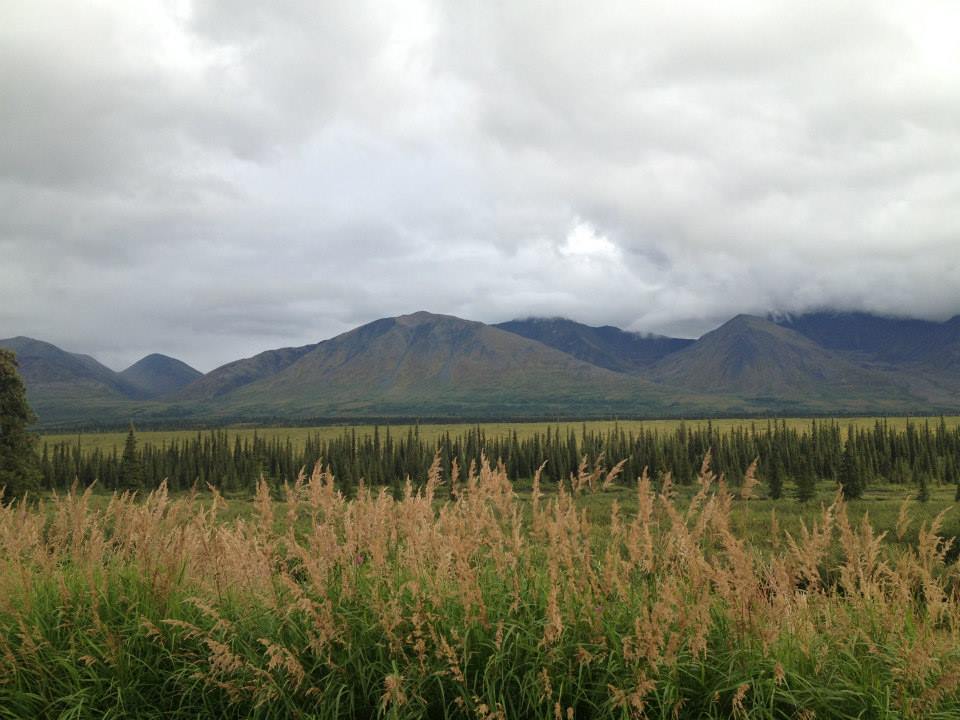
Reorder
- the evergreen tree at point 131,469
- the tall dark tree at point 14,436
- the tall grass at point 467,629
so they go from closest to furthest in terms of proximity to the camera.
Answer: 1. the tall grass at point 467,629
2. the tall dark tree at point 14,436
3. the evergreen tree at point 131,469

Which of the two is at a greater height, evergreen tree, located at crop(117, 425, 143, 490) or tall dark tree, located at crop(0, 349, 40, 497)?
tall dark tree, located at crop(0, 349, 40, 497)

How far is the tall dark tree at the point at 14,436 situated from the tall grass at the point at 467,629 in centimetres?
4054

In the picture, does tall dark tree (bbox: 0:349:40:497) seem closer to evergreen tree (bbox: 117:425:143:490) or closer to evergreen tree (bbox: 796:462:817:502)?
evergreen tree (bbox: 117:425:143:490)

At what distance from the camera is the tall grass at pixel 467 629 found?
13.7ft

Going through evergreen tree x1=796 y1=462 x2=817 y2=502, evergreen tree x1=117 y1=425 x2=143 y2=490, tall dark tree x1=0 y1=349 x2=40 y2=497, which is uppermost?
tall dark tree x1=0 y1=349 x2=40 y2=497

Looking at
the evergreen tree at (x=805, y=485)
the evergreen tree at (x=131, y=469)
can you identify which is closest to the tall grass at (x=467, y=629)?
the evergreen tree at (x=805, y=485)

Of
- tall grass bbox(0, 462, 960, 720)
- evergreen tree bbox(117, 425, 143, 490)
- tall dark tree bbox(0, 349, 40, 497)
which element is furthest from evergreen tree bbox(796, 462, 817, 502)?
evergreen tree bbox(117, 425, 143, 490)

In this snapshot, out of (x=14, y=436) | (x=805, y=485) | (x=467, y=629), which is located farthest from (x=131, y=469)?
(x=467, y=629)

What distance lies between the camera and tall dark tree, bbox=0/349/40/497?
37.7 meters

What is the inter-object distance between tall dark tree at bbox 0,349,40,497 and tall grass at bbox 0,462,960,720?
40.5 metres

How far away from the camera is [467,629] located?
4.31m

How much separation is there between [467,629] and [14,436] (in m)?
46.0

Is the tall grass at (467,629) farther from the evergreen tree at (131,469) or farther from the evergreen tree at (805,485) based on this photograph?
the evergreen tree at (131,469)

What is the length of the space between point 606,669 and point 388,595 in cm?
197
